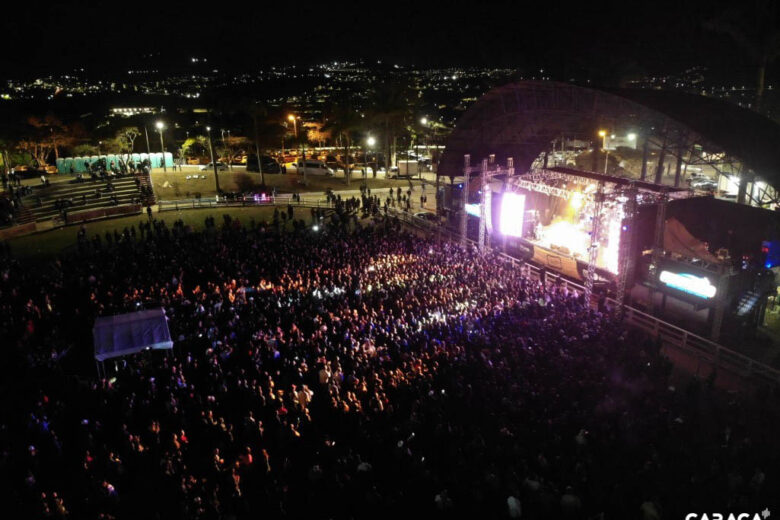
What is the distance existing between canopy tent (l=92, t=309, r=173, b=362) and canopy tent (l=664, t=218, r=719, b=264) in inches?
627

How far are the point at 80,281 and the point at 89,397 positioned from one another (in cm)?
712

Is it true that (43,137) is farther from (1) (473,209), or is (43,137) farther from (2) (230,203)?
(1) (473,209)

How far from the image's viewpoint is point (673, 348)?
45.1 feet

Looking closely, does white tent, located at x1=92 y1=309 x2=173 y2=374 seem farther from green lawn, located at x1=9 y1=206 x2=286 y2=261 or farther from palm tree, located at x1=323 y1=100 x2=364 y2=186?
palm tree, located at x1=323 y1=100 x2=364 y2=186

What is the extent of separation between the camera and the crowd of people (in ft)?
23.9

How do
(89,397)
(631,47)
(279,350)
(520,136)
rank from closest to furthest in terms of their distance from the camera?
(89,397) < (279,350) < (520,136) < (631,47)

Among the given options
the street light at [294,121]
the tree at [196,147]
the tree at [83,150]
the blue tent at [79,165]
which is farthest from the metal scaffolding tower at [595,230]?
the tree at [196,147]

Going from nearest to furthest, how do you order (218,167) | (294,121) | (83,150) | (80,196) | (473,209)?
(473,209)
(80,196)
(83,150)
(218,167)
(294,121)

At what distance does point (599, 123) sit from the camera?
18.3 metres

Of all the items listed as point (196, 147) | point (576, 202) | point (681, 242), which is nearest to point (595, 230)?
point (681, 242)

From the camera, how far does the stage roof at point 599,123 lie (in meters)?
14.2

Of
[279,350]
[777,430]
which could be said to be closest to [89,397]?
[279,350]

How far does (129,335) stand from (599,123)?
16.8 meters

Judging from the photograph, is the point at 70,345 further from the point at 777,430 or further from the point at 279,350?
the point at 777,430
